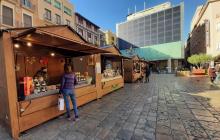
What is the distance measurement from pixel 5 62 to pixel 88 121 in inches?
97.6

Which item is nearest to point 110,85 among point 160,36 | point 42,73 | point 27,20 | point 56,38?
point 42,73

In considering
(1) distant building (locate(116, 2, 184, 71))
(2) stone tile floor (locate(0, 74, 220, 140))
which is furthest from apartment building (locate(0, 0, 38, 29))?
(1) distant building (locate(116, 2, 184, 71))

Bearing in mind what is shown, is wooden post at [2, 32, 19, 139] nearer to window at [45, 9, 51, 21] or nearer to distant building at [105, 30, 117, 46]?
window at [45, 9, 51, 21]

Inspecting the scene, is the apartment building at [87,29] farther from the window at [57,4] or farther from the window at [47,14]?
the window at [47,14]

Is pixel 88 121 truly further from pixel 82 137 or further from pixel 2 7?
pixel 2 7

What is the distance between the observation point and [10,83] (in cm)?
306

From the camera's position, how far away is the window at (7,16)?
1269cm

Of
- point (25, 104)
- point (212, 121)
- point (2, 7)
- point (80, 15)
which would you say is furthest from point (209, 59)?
point (2, 7)

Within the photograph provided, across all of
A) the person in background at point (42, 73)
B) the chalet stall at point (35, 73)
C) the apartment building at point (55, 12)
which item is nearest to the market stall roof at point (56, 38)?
the chalet stall at point (35, 73)

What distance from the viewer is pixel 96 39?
3059 centimetres

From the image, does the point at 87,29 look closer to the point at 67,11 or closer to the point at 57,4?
the point at 67,11

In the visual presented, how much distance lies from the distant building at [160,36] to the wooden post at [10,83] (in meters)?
30.2

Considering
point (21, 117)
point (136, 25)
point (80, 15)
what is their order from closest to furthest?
point (21, 117) < point (80, 15) < point (136, 25)

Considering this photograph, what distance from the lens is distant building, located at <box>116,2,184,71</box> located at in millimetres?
32844
